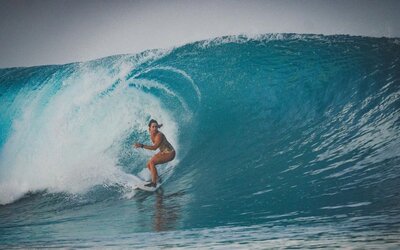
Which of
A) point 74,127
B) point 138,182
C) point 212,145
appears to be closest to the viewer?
point 138,182

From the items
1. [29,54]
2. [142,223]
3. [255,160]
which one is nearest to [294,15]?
[255,160]

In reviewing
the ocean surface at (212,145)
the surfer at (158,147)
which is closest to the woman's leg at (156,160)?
the surfer at (158,147)

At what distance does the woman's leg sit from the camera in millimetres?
3404

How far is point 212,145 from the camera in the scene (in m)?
3.81

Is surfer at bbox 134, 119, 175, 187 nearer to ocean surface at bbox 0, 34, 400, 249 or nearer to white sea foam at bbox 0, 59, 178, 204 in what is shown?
ocean surface at bbox 0, 34, 400, 249

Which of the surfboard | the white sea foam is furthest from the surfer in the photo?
the white sea foam

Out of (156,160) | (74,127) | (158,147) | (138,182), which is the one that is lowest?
(138,182)

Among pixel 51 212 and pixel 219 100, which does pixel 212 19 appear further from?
pixel 51 212

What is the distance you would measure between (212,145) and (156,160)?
0.65 m

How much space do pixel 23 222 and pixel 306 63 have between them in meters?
3.23

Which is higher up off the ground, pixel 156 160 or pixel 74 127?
pixel 74 127

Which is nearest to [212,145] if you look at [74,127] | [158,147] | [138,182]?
[158,147]

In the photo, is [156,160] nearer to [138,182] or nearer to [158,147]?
[158,147]

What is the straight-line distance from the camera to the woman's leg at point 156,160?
3404 millimetres
